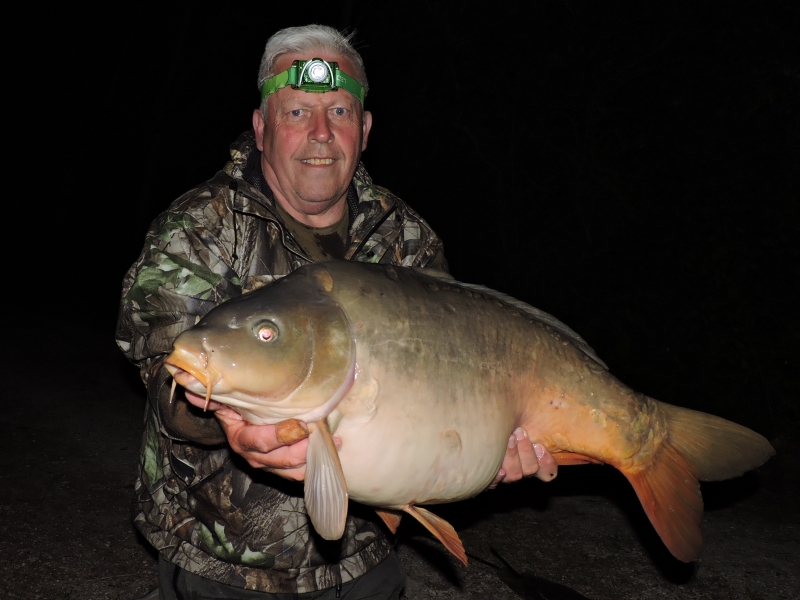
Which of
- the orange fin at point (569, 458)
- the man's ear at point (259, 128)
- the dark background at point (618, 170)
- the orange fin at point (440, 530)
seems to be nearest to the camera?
the orange fin at point (440, 530)

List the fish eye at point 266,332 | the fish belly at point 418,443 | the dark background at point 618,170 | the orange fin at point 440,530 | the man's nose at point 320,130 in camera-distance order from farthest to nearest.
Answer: the dark background at point 618,170
the man's nose at point 320,130
the orange fin at point 440,530
the fish belly at point 418,443
the fish eye at point 266,332

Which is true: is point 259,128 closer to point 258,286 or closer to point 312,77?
point 312,77

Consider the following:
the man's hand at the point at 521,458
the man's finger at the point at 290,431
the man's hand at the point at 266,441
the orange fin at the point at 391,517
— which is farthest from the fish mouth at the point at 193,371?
the man's hand at the point at 521,458

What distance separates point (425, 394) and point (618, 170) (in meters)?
5.66

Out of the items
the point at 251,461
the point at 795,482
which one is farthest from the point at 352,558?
the point at 795,482

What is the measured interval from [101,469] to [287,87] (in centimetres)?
328

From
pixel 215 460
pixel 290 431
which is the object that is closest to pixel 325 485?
pixel 290 431

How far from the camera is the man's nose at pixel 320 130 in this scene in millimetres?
2500

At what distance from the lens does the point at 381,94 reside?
1038 centimetres

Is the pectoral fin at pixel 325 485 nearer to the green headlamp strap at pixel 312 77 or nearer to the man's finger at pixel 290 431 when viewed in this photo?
the man's finger at pixel 290 431

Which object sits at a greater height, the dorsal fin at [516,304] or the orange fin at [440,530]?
the dorsal fin at [516,304]

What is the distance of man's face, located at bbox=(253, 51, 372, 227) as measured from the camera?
2.51 metres

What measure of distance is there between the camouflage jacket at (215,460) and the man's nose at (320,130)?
280 mm

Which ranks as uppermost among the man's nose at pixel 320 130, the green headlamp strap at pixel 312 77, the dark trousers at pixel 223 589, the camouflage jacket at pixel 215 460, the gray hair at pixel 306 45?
the gray hair at pixel 306 45
